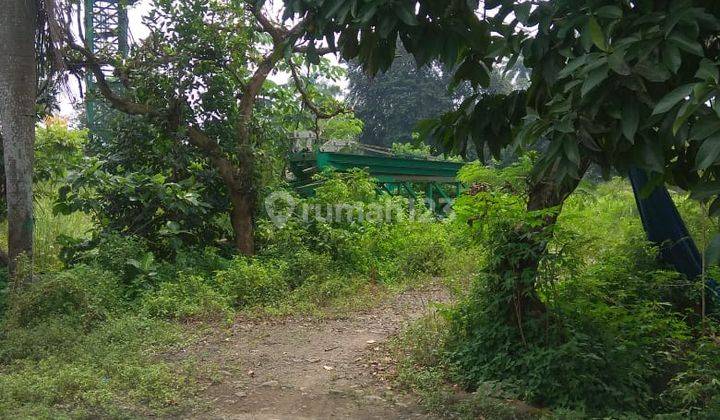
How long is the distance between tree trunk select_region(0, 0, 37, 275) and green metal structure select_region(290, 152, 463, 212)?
4.85m

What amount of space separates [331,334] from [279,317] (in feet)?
2.89

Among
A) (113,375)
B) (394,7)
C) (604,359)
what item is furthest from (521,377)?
(113,375)

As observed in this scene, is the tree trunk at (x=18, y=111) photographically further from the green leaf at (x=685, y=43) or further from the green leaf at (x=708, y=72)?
the green leaf at (x=708, y=72)

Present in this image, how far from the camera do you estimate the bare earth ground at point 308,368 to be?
187 inches

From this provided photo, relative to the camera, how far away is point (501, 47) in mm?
3721

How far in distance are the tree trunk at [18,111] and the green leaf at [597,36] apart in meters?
6.34

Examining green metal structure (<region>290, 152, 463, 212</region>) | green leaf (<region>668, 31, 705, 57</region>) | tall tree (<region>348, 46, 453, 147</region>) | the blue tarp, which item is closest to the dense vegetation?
green leaf (<region>668, 31, 705, 57</region>)

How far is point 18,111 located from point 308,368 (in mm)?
4295

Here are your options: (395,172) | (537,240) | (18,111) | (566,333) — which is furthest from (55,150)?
(566,333)

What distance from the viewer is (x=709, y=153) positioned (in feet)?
7.93

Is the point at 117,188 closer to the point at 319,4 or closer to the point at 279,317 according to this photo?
the point at 279,317

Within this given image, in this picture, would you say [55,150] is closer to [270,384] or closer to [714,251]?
[270,384]

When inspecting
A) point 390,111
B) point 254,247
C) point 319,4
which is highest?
point 390,111

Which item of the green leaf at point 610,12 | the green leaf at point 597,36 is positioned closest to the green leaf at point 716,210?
the green leaf at point 597,36
